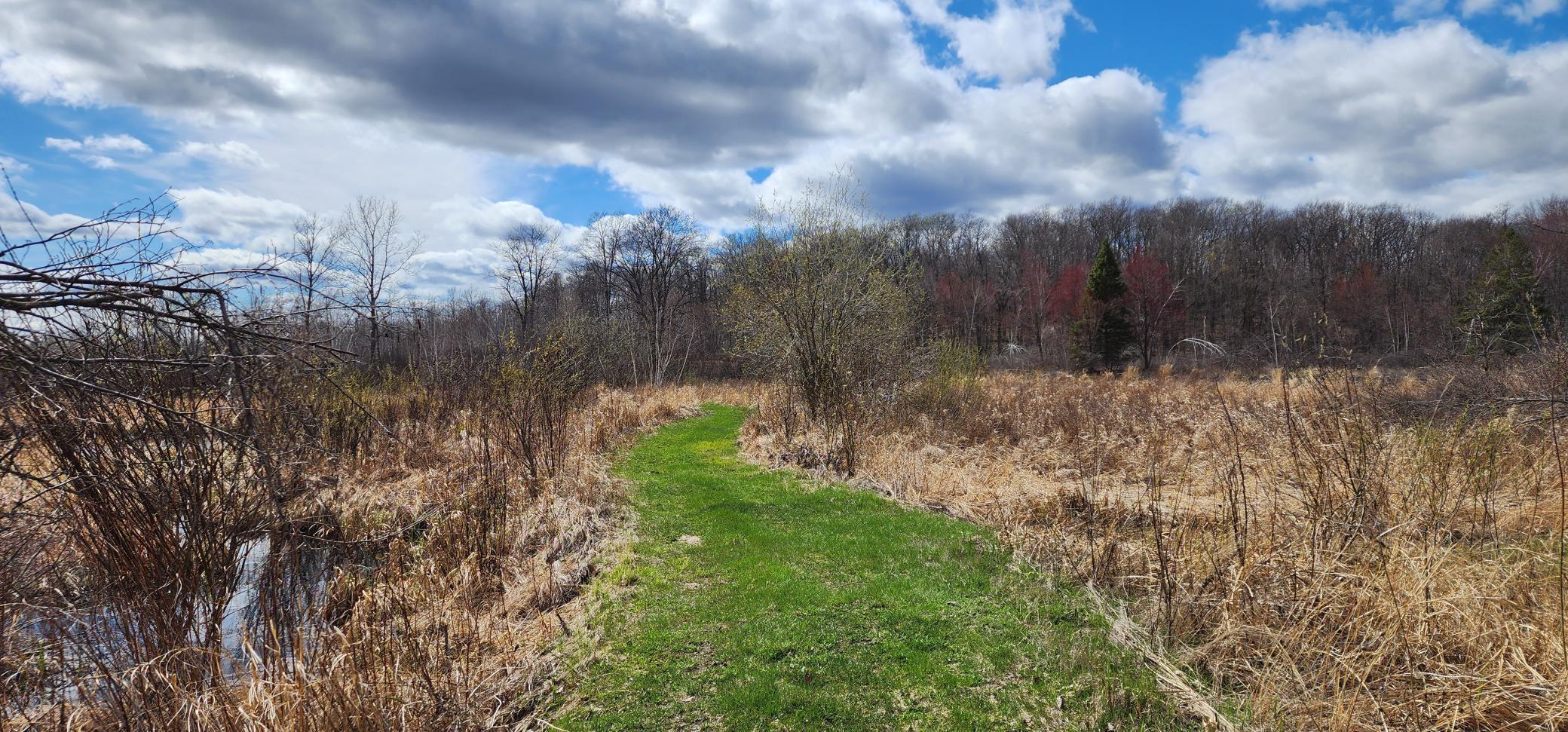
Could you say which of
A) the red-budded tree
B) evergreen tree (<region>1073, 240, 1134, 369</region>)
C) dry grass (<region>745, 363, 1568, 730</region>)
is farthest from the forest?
the red-budded tree

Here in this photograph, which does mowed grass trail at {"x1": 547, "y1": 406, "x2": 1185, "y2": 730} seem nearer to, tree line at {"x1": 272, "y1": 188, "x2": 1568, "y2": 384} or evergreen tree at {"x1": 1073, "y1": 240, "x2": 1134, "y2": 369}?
tree line at {"x1": 272, "y1": 188, "x2": 1568, "y2": 384}

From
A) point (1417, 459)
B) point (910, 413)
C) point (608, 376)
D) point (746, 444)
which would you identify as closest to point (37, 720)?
point (1417, 459)

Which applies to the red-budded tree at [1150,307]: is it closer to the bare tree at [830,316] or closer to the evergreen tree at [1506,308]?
the evergreen tree at [1506,308]

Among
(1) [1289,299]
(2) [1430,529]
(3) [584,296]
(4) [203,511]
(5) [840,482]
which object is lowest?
(5) [840,482]

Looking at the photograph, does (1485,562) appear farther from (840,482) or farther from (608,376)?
(608,376)

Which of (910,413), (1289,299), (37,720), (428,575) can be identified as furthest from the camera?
(910,413)

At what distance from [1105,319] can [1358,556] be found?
32530 millimetres

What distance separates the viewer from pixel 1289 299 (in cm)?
464

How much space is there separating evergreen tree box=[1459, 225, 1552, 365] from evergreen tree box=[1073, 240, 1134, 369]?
13.2 m

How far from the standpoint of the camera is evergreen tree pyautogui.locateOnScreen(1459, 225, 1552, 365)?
5.46 metres

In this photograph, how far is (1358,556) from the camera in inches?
157

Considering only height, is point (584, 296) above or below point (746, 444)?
above

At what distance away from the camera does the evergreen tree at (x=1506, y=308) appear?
17.9 ft

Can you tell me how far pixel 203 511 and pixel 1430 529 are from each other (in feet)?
22.8
